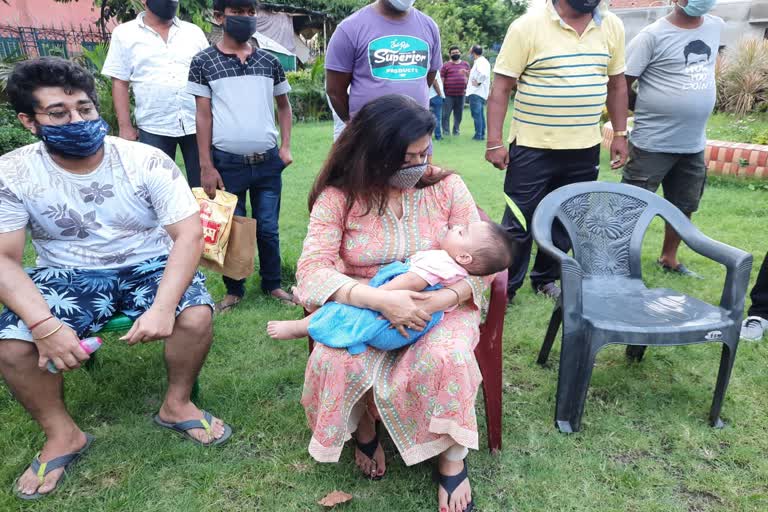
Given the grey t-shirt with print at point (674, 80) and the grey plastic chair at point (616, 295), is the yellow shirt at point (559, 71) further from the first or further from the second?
the grey plastic chair at point (616, 295)

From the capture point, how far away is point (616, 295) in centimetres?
265

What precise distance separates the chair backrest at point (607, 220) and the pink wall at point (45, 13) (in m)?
13.1

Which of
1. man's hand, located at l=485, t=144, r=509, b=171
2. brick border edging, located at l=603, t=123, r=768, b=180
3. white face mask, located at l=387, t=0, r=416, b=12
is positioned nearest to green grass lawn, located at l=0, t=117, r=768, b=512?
man's hand, located at l=485, t=144, r=509, b=171

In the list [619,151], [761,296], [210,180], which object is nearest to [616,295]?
[761,296]

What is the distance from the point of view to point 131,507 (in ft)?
6.55

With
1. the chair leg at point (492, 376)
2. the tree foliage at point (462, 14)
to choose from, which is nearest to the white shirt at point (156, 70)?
the chair leg at point (492, 376)

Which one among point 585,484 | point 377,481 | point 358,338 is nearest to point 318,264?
point 358,338

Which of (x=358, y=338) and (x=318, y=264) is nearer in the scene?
(x=358, y=338)

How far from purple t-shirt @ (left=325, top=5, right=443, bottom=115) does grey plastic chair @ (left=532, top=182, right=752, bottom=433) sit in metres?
1.20

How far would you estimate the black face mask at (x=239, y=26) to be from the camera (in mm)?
3109

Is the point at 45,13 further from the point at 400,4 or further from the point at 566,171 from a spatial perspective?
the point at 566,171

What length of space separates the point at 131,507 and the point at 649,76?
3838 millimetres

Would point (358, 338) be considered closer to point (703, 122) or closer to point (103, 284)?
point (103, 284)

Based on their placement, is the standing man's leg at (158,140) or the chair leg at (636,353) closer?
the chair leg at (636,353)
